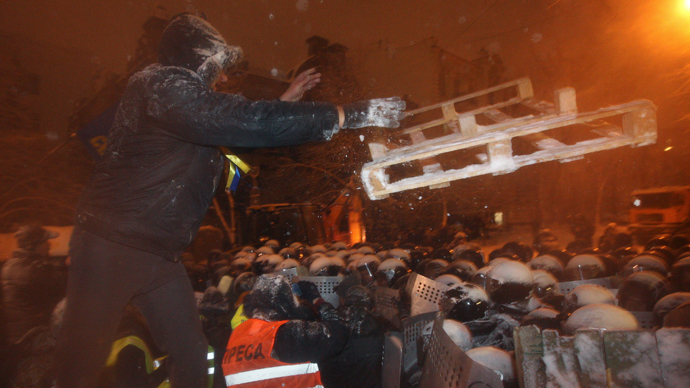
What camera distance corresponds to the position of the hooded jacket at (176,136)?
1.67m

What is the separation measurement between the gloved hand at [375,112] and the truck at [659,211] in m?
9.66

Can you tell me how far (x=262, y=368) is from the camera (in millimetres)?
2445

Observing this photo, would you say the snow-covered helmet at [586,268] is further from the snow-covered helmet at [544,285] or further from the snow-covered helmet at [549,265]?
the snow-covered helmet at [544,285]

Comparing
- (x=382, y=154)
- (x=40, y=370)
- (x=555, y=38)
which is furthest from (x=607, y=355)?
(x=555, y=38)

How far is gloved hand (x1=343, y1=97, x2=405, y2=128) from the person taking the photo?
1.83 metres

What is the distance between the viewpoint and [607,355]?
1.61 meters

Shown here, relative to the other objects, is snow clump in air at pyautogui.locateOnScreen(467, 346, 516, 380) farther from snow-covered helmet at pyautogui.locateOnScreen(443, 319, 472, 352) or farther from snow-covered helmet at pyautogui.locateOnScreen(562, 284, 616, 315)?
snow-covered helmet at pyautogui.locateOnScreen(562, 284, 616, 315)

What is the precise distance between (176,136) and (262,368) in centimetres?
167

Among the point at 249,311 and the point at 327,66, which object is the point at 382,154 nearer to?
the point at 249,311

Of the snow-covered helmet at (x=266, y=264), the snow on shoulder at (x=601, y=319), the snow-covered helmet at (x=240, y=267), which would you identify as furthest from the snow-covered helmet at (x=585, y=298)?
the snow-covered helmet at (x=240, y=267)

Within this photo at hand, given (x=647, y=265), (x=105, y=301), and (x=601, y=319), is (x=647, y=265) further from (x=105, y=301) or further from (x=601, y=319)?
(x=105, y=301)

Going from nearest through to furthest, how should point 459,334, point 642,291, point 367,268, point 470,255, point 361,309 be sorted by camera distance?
1. point 459,334
2. point 361,309
3. point 642,291
4. point 367,268
5. point 470,255

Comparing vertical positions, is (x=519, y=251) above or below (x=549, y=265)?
above

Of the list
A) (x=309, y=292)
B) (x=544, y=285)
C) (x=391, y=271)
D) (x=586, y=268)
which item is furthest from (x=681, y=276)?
(x=309, y=292)
